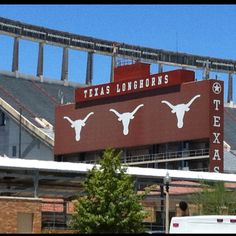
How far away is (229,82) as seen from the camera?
11819 cm

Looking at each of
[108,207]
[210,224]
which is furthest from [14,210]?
[210,224]

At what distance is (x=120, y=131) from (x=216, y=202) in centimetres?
3358

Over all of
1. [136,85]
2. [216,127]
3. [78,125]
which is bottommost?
[216,127]

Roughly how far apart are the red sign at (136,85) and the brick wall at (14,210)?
3083 centimetres

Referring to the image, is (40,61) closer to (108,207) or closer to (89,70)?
(89,70)

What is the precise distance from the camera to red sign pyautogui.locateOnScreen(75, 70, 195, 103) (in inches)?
2606

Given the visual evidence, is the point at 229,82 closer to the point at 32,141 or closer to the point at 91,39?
the point at 91,39

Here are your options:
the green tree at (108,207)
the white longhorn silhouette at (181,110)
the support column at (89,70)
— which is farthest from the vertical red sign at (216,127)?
the support column at (89,70)

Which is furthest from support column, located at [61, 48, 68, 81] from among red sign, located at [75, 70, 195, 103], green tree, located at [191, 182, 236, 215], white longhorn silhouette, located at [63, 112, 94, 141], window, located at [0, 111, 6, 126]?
green tree, located at [191, 182, 236, 215]

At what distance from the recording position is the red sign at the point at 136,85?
66188mm

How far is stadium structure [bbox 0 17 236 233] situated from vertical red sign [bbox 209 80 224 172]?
0.28 feet

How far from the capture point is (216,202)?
3716cm

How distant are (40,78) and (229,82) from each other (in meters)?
33.9

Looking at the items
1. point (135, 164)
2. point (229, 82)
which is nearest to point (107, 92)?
point (135, 164)
